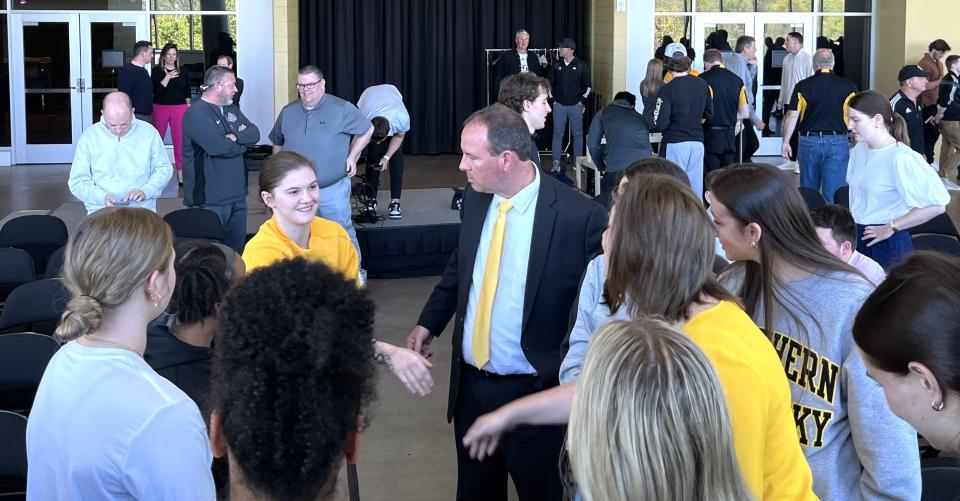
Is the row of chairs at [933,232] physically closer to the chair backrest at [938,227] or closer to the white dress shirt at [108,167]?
the chair backrest at [938,227]

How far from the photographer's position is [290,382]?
1.43m

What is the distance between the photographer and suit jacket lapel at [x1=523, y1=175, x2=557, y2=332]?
Result: 3289 mm

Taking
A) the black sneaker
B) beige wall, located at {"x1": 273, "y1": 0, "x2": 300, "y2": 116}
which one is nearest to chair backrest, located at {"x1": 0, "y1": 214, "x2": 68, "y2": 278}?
the black sneaker

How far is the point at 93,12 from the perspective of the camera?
13.8 m

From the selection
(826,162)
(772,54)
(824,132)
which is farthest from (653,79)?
(772,54)

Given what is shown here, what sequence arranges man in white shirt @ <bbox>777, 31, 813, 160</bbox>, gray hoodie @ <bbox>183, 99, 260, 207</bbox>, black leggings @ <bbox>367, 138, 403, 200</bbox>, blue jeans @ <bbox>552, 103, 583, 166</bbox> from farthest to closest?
blue jeans @ <bbox>552, 103, 583, 166</bbox>, man in white shirt @ <bbox>777, 31, 813, 160</bbox>, black leggings @ <bbox>367, 138, 403, 200</bbox>, gray hoodie @ <bbox>183, 99, 260, 207</bbox>

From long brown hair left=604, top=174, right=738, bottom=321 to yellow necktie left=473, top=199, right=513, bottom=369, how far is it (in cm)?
127

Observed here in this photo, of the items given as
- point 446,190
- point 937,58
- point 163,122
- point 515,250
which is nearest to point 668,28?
point 937,58

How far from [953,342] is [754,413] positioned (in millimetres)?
358

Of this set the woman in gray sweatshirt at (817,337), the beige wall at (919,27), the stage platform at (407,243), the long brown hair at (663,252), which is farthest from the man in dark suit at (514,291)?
the beige wall at (919,27)

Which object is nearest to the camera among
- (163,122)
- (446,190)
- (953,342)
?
(953,342)

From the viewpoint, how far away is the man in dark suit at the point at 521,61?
14109 millimetres

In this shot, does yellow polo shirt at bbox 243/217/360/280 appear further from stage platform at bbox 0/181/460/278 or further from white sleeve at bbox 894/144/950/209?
stage platform at bbox 0/181/460/278

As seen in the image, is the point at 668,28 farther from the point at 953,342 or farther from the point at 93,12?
the point at 953,342
